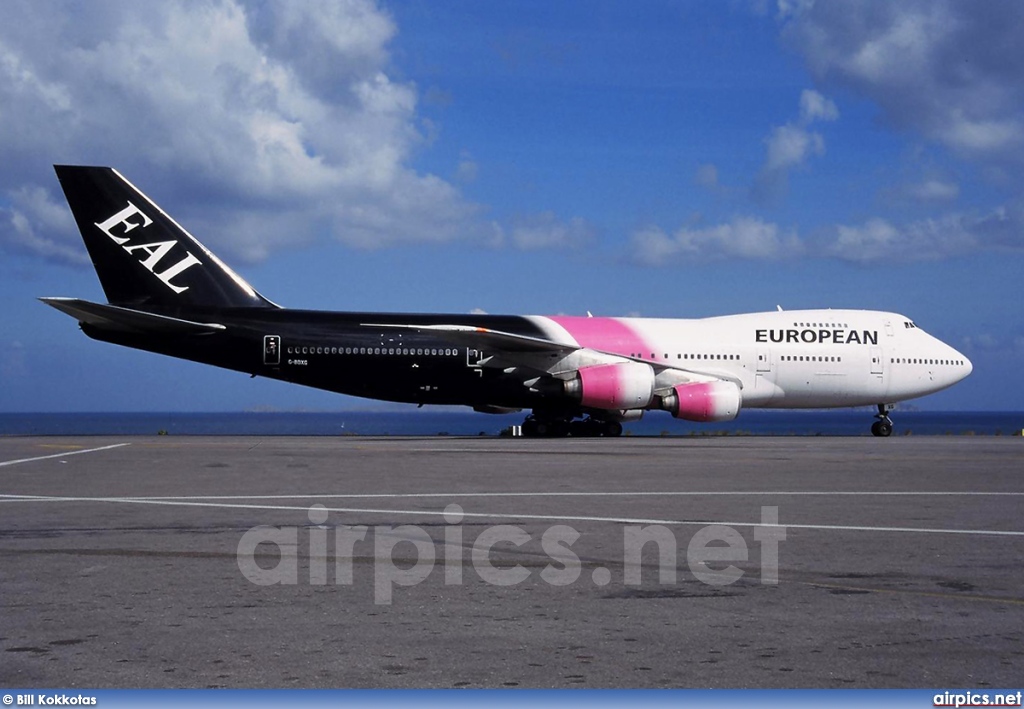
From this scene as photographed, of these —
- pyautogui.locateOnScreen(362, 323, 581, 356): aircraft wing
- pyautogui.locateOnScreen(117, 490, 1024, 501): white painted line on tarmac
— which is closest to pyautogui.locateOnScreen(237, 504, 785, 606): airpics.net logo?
pyautogui.locateOnScreen(117, 490, 1024, 501): white painted line on tarmac

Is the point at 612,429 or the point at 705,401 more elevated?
the point at 705,401

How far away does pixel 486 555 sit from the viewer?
767 centimetres

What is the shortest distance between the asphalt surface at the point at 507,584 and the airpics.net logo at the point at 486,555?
4 centimetres

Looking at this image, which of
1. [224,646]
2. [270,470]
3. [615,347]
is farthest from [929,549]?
[615,347]

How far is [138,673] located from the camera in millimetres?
4418

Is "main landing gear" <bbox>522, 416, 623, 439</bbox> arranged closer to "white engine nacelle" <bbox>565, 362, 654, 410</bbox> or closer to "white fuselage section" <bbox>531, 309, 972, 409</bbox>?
"white fuselage section" <bbox>531, 309, 972, 409</bbox>

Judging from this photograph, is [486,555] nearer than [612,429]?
Yes

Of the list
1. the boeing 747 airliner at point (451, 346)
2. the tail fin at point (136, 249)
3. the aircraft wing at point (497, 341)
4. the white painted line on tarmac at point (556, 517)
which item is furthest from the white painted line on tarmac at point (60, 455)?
the aircraft wing at point (497, 341)

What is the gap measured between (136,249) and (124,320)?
8.55 feet

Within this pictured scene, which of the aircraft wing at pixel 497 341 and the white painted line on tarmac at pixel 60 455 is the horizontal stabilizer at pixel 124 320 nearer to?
the white painted line on tarmac at pixel 60 455

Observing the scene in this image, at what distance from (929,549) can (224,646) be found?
5.52 meters

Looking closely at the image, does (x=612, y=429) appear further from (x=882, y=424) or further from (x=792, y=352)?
(x=882, y=424)

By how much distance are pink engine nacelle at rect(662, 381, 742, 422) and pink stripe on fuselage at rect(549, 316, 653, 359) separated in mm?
2478

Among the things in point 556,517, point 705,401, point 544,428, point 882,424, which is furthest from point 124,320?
point 882,424
